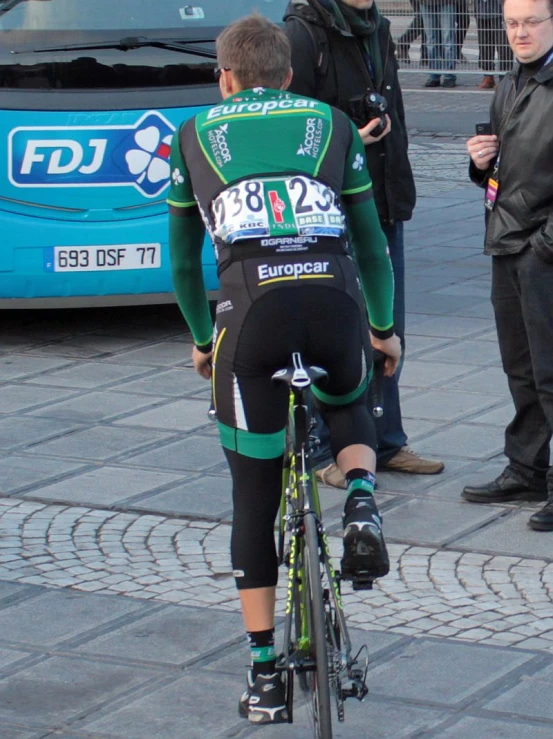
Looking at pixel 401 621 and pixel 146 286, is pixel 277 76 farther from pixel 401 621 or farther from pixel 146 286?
pixel 146 286

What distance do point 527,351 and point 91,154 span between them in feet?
10.6

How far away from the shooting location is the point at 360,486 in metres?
3.68

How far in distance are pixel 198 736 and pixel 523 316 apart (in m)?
2.15

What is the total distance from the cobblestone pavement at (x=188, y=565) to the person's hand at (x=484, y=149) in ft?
4.10

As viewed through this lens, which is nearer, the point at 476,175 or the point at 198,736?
the point at 198,736

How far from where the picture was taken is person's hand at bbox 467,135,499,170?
5262 mm

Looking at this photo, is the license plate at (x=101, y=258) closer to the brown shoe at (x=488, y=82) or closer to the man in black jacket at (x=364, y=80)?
the man in black jacket at (x=364, y=80)

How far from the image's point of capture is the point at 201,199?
3.67 metres

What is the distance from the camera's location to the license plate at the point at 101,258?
802 centimetres

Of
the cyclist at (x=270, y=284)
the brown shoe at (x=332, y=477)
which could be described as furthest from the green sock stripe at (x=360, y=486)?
the brown shoe at (x=332, y=477)

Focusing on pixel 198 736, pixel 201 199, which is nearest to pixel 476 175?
pixel 201 199

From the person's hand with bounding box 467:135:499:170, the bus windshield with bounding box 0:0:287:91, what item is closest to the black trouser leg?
the person's hand with bounding box 467:135:499:170

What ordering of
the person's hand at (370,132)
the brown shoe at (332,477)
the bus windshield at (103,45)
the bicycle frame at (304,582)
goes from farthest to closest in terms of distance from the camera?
the bus windshield at (103,45) → the brown shoe at (332,477) → the person's hand at (370,132) → the bicycle frame at (304,582)

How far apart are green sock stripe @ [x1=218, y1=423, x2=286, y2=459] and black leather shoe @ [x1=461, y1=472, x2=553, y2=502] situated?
201cm
